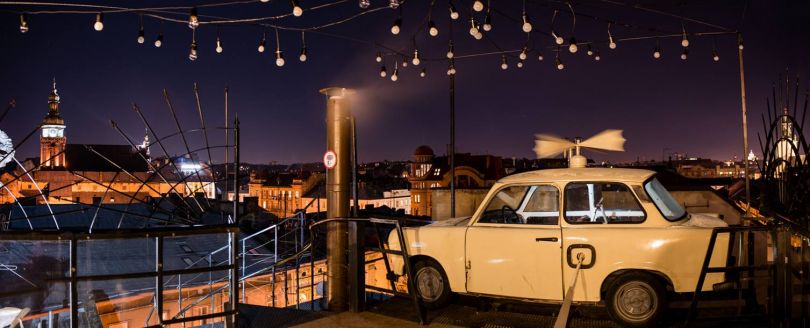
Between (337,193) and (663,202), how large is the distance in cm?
405

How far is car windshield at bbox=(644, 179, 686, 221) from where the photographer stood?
664cm

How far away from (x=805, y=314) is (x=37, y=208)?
113 feet

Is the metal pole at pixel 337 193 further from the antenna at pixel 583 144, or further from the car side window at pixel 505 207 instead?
the antenna at pixel 583 144

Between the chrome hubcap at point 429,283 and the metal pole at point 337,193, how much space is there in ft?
3.32

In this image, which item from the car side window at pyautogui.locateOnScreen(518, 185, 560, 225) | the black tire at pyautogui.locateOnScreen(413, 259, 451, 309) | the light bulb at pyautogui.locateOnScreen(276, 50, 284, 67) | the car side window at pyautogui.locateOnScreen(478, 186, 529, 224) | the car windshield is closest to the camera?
the car windshield

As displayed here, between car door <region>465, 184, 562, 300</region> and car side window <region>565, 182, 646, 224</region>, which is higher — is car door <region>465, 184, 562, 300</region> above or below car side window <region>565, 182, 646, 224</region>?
below

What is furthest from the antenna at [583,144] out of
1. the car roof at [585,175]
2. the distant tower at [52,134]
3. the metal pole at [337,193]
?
the distant tower at [52,134]

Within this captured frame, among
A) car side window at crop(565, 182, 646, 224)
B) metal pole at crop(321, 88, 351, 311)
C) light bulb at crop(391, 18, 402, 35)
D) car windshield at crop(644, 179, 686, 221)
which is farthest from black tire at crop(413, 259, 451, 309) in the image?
light bulb at crop(391, 18, 402, 35)

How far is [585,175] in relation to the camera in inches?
274

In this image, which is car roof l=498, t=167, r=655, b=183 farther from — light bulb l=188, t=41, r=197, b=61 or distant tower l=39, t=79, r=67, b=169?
distant tower l=39, t=79, r=67, b=169

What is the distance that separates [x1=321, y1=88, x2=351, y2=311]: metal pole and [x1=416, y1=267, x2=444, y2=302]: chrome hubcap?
1.01 metres

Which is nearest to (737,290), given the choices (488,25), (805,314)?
(805,314)

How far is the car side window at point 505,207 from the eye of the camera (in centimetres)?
740

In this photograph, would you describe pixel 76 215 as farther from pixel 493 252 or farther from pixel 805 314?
pixel 805 314
